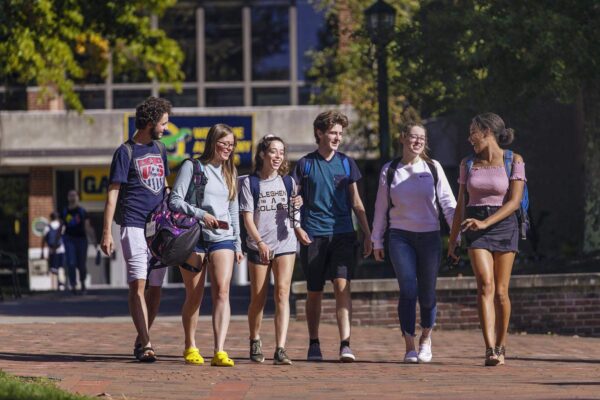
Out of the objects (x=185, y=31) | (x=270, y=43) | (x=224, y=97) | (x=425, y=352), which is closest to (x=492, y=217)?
(x=425, y=352)

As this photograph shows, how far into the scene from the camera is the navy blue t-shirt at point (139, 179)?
36.1 feet

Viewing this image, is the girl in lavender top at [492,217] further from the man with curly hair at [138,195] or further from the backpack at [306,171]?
the man with curly hair at [138,195]

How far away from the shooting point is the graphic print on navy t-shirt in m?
11.1

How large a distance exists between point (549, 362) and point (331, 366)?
1.78 metres

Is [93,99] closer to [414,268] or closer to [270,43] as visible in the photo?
[270,43]

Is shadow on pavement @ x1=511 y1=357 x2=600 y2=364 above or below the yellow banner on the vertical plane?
below

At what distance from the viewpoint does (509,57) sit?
66.0 ft

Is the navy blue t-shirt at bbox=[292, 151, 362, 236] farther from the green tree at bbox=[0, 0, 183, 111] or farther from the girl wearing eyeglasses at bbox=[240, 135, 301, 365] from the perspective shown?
the green tree at bbox=[0, 0, 183, 111]

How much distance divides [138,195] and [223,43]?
28.5 meters

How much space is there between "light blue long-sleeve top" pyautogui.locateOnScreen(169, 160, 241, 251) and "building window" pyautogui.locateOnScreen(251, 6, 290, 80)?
2798 centimetres

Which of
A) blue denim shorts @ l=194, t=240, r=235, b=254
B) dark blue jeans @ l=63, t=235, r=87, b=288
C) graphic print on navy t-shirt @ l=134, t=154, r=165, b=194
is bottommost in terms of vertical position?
dark blue jeans @ l=63, t=235, r=87, b=288

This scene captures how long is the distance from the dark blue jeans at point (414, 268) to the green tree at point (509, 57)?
7.57 m

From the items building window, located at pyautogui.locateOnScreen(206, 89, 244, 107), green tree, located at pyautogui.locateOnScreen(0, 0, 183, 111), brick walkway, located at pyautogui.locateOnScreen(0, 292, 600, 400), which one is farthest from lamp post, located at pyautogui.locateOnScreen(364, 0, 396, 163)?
building window, located at pyautogui.locateOnScreen(206, 89, 244, 107)

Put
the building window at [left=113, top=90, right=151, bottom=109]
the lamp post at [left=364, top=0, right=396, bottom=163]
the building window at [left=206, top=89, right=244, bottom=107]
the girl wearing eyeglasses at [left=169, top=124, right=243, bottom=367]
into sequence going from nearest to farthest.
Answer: the girl wearing eyeglasses at [left=169, top=124, right=243, bottom=367]
the lamp post at [left=364, top=0, right=396, bottom=163]
the building window at [left=206, top=89, right=244, bottom=107]
the building window at [left=113, top=90, right=151, bottom=109]
